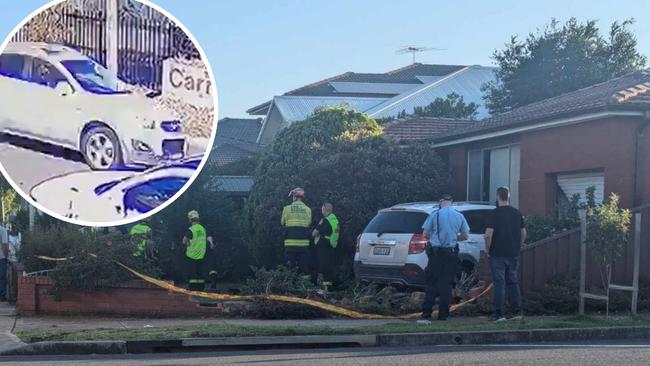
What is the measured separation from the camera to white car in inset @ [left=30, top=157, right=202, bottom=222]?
27.6 feet

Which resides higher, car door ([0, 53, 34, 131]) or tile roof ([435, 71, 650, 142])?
tile roof ([435, 71, 650, 142])

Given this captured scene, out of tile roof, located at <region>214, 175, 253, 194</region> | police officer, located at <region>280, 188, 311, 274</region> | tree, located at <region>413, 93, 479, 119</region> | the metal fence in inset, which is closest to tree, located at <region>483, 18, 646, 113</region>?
tree, located at <region>413, 93, 479, 119</region>

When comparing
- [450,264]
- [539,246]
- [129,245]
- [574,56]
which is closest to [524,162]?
[539,246]

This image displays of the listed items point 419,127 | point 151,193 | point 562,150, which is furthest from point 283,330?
point 419,127

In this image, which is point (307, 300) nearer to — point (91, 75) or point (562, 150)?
point (91, 75)

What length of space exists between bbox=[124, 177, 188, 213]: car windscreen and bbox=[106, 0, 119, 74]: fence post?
1100 millimetres

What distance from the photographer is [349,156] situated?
18.8 metres

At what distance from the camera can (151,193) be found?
882cm

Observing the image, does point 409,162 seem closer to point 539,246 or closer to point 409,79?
point 539,246

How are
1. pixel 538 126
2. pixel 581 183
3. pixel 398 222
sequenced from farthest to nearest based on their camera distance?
pixel 538 126
pixel 581 183
pixel 398 222

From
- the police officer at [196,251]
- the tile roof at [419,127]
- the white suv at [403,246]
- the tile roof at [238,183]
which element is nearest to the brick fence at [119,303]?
the white suv at [403,246]

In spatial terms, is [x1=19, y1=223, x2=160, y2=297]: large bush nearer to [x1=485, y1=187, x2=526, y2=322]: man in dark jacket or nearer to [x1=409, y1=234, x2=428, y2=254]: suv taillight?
[x1=409, y1=234, x2=428, y2=254]: suv taillight

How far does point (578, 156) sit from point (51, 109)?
11423 mm

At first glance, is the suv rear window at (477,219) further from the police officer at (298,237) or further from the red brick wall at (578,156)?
the police officer at (298,237)
